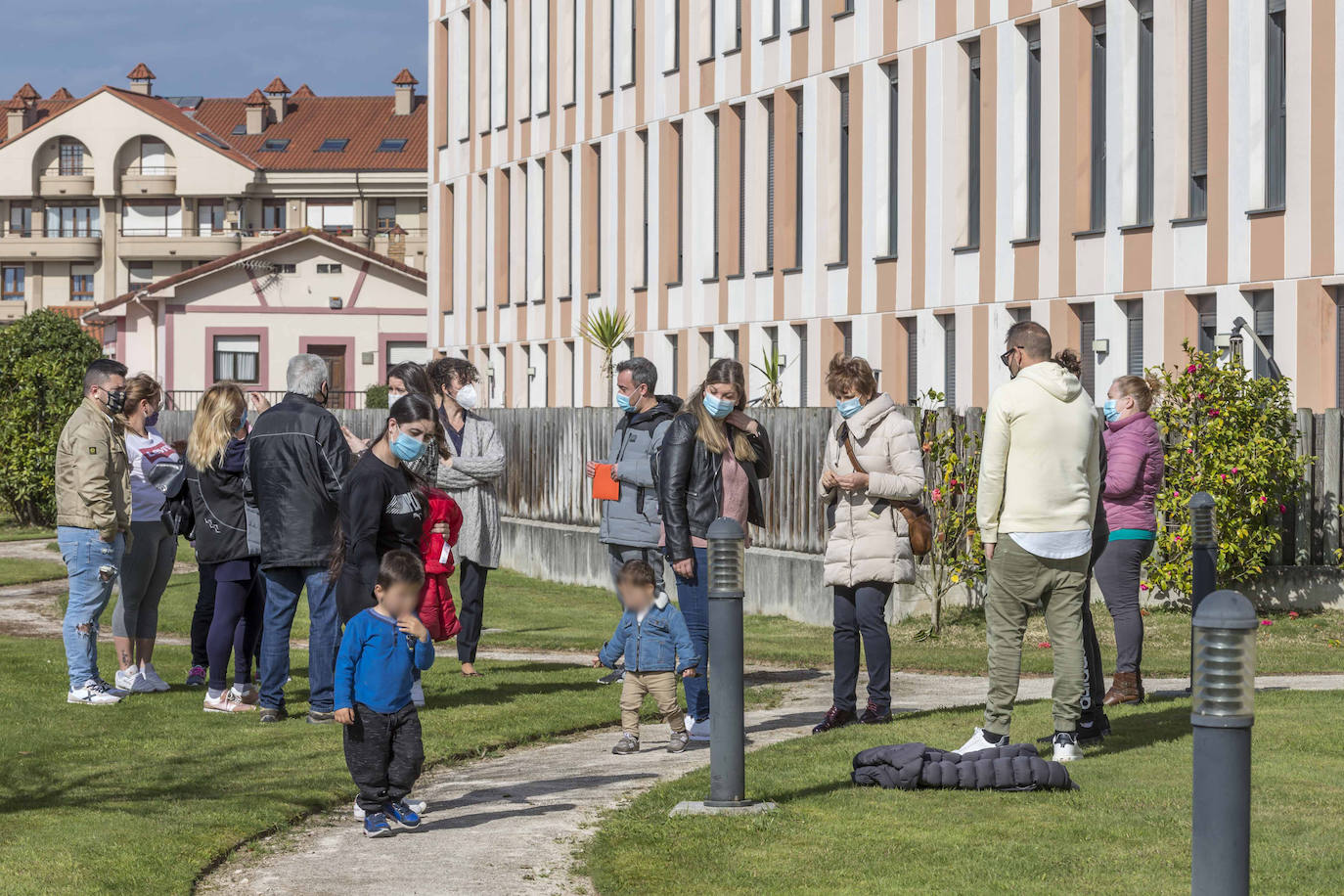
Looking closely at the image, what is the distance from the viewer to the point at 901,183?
3142 cm

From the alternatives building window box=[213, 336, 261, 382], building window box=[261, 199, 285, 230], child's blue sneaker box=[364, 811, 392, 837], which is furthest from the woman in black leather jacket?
building window box=[261, 199, 285, 230]

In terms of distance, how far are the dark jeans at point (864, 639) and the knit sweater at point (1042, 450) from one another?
1443 mm

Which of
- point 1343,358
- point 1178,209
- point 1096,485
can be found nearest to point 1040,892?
point 1096,485

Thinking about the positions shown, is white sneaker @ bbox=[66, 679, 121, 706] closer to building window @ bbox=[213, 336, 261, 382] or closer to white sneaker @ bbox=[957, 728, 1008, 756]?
white sneaker @ bbox=[957, 728, 1008, 756]

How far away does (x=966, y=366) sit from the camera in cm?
3047

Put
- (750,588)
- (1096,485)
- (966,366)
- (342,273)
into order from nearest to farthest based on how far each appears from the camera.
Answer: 1. (1096,485)
2. (750,588)
3. (966,366)
4. (342,273)

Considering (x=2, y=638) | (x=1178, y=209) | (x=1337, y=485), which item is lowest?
(x=2, y=638)

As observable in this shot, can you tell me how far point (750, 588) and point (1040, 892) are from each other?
44.8 feet

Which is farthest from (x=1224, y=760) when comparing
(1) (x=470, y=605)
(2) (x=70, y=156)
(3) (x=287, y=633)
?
(2) (x=70, y=156)

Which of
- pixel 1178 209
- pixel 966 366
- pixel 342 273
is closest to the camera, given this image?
pixel 1178 209

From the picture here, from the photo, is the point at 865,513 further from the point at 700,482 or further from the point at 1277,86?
the point at 1277,86

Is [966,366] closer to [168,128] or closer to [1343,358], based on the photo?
[1343,358]

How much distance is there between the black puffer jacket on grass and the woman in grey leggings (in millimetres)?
5574

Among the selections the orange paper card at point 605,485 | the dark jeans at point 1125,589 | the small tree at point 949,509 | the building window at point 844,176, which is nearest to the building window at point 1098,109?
the building window at point 844,176
